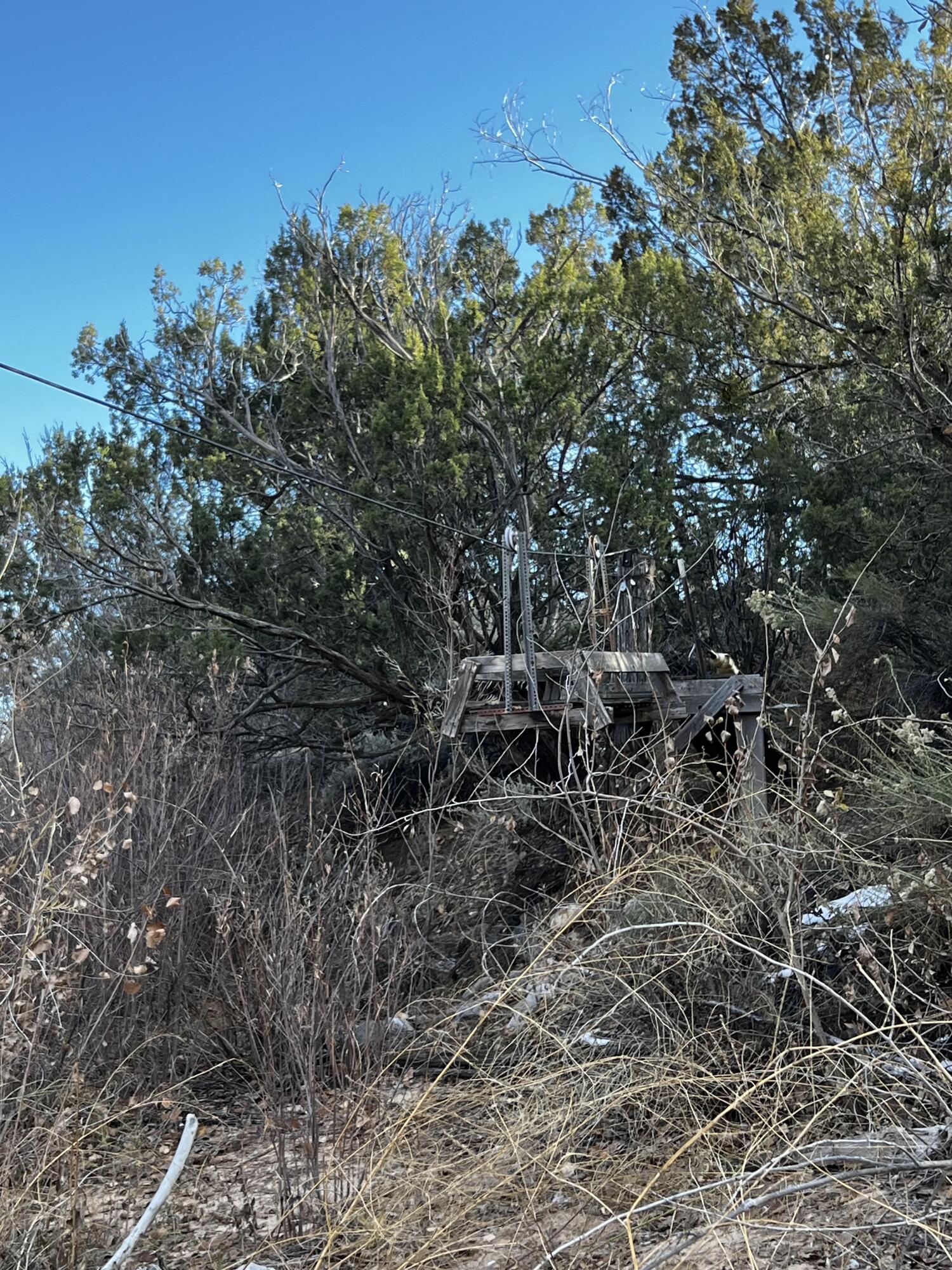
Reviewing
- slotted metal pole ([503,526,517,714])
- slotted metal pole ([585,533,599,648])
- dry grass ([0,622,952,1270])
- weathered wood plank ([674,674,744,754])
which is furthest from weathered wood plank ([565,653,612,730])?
weathered wood plank ([674,674,744,754])

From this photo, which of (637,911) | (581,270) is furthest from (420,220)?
(637,911)

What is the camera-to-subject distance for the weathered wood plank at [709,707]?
895cm

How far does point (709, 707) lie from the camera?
9086mm

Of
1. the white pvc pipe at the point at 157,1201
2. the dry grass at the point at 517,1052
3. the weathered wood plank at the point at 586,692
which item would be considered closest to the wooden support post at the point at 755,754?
the dry grass at the point at 517,1052

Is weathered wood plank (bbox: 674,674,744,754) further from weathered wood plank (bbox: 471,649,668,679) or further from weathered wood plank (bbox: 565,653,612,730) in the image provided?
weathered wood plank (bbox: 565,653,612,730)

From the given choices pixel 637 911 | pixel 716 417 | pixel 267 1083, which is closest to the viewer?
pixel 267 1083

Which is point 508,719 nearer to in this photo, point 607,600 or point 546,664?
point 546,664

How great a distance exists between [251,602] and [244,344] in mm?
2815

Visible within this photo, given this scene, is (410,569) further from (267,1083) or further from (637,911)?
(267,1083)

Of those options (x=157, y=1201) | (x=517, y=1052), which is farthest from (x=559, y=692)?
(x=157, y=1201)

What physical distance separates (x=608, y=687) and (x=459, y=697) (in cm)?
110

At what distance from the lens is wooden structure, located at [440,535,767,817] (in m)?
8.26

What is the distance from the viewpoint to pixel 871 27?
917 cm

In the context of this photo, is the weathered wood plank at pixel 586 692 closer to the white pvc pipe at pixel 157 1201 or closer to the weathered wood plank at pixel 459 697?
the weathered wood plank at pixel 459 697
